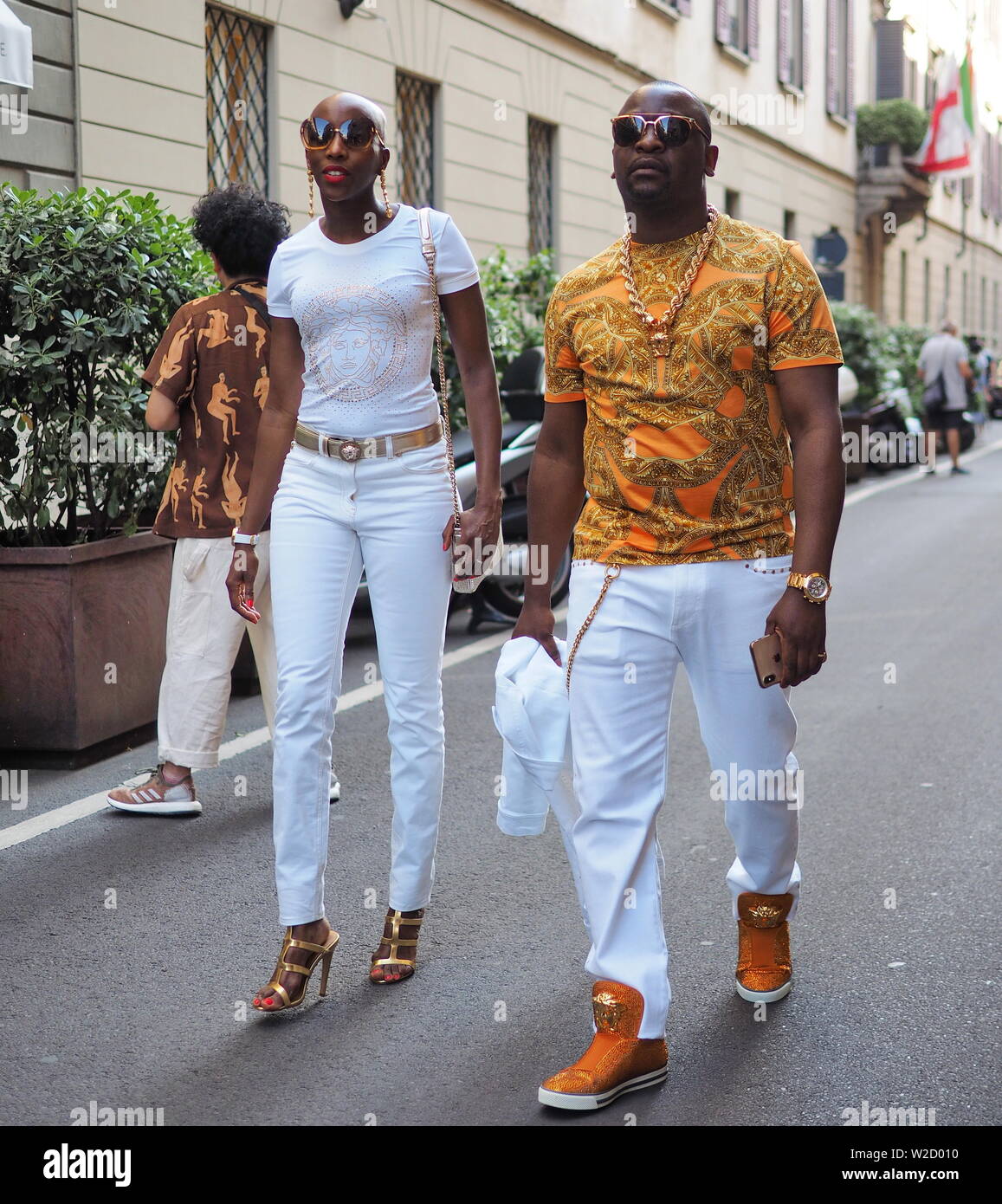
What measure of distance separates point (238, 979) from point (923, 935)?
67.4 inches

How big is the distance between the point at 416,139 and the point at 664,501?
12.9 m

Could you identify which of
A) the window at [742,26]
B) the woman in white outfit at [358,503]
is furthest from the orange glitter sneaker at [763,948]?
the window at [742,26]

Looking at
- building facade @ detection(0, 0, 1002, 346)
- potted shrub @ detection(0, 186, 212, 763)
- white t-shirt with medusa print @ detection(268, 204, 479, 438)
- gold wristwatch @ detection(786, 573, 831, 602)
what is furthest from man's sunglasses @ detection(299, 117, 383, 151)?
building facade @ detection(0, 0, 1002, 346)

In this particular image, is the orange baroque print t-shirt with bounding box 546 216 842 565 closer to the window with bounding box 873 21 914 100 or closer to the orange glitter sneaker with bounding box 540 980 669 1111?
the orange glitter sneaker with bounding box 540 980 669 1111

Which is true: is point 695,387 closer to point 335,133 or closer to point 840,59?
point 335,133

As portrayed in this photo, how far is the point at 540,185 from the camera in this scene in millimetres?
18641

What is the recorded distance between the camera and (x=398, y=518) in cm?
380

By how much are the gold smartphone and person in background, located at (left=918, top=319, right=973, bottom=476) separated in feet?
58.9

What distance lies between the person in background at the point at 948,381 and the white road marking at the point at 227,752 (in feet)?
42.1

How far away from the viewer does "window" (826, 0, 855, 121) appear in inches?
1252

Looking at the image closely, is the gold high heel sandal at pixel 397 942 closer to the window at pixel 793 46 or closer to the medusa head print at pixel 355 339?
the medusa head print at pixel 355 339

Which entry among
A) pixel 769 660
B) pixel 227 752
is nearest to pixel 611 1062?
pixel 769 660

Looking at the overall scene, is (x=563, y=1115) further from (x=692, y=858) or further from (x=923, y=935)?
(x=692, y=858)
